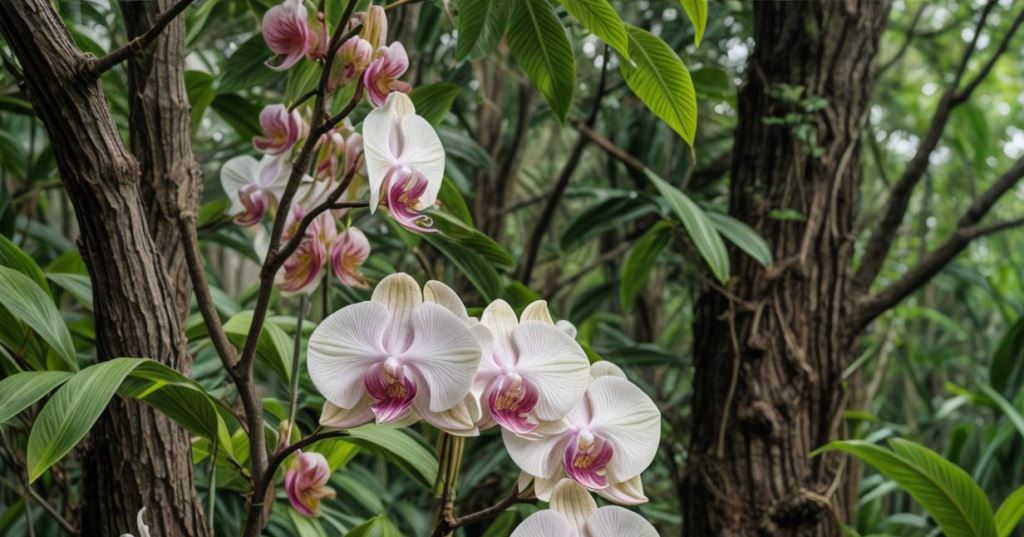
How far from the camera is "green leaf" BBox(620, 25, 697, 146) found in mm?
561

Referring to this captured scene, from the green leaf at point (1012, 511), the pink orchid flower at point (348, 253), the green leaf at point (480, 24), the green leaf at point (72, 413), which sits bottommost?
the green leaf at point (1012, 511)

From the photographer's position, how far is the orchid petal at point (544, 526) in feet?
1.39

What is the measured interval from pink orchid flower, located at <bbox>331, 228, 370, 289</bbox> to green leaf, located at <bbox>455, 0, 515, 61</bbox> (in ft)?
0.41

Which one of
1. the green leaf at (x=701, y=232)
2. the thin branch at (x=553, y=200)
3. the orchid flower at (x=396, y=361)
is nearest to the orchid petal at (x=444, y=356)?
the orchid flower at (x=396, y=361)

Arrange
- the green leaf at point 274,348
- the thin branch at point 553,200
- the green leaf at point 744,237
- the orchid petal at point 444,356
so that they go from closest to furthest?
the orchid petal at point 444,356, the green leaf at point 274,348, the green leaf at point 744,237, the thin branch at point 553,200

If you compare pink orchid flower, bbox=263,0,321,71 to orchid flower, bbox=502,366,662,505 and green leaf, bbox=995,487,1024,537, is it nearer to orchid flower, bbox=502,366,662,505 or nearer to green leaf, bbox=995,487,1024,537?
orchid flower, bbox=502,366,662,505

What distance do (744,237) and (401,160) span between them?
551mm

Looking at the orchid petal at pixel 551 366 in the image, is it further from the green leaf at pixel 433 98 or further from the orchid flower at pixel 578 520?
the green leaf at pixel 433 98

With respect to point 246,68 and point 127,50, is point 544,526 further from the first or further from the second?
point 246,68

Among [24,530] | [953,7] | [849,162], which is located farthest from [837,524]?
[953,7]

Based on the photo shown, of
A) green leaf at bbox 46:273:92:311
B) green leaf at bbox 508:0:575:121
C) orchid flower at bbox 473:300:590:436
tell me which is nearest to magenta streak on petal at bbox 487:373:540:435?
orchid flower at bbox 473:300:590:436

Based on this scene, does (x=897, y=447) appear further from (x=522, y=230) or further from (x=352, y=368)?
(x=522, y=230)

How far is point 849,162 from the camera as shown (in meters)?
1.03

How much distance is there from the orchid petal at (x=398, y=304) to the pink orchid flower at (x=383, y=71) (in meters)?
0.10
